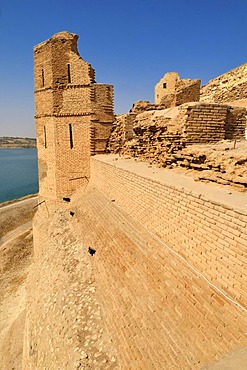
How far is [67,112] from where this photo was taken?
1088 centimetres

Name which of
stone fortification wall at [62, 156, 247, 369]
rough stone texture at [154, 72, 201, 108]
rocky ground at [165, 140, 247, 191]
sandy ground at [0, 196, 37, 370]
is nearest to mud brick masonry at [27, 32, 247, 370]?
stone fortification wall at [62, 156, 247, 369]

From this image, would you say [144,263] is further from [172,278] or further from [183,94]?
[183,94]

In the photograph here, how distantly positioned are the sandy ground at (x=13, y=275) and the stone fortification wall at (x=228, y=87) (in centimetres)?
1525

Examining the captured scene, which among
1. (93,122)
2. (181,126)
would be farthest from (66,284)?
(93,122)

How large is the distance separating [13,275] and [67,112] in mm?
8701

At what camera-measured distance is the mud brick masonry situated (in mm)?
2998

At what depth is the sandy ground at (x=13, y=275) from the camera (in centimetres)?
780

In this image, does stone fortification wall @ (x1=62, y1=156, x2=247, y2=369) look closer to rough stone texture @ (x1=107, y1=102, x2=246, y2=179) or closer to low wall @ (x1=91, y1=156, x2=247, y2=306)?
low wall @ (x1=91, y1=156, x2=247, y2=306)

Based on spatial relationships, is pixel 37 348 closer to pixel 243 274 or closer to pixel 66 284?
pixel 66 284

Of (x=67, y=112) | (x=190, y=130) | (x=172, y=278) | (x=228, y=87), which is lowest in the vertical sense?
(x=172, y=278)

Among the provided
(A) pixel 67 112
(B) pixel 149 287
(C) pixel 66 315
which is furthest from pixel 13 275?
(B) pixel 149 287

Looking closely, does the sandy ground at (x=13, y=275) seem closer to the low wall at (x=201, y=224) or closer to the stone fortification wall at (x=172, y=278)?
the stone fortification wall at (x=172, y=278)

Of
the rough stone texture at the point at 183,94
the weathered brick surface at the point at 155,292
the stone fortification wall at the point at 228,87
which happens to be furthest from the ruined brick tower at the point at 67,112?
the stone fortification wall at the point at 228,87

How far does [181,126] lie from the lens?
6695mm
